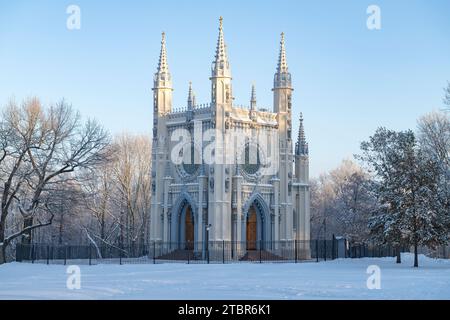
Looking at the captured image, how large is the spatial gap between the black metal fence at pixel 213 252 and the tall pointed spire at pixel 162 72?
12.5m

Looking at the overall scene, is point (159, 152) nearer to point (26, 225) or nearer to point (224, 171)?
point (224, 171)

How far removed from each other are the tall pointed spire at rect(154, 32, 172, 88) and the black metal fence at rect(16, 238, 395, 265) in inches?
A: 493

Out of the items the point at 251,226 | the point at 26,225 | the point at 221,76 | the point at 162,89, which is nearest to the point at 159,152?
the point at 162,89

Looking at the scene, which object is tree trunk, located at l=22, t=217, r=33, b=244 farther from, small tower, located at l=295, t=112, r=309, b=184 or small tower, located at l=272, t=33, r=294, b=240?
small tower, located at l=295, t=112, r=309, b=184

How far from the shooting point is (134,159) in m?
69.3

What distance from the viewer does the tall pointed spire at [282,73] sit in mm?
57812

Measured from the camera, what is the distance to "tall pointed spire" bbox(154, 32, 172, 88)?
188ft

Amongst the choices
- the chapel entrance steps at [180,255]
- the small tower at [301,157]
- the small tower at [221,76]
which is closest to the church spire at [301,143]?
the small tower at [301,157]

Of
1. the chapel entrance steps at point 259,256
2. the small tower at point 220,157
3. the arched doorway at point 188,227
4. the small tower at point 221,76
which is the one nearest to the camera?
the small tower at point 220,157

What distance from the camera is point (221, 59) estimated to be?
54.0 metres

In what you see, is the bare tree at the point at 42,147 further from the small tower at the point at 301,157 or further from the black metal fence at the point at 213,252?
the small tower at the point at 301,157
